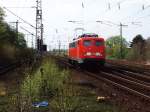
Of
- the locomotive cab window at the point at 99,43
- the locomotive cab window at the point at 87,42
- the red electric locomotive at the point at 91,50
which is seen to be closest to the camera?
the red electric locomotive at the point at 91,50

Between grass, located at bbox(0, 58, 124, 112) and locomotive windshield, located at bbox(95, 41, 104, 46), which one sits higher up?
locomotive windshield, located at bbox(95, 41, 104, 46)

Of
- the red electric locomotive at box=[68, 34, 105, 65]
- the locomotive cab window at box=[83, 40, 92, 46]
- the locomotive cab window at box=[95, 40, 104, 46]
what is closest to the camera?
the red electric locomotive at box=[68, 34, 105, 65]

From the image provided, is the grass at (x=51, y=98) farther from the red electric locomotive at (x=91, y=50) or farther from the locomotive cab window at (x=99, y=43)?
the locomotive cab window at (x=99, y=43)

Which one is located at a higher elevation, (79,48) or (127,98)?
(79,48)

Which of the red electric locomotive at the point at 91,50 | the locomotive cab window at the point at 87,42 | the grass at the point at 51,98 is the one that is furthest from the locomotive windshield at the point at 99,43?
the grass at the point at 51,98

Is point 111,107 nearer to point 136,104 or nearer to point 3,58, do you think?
point 136,104

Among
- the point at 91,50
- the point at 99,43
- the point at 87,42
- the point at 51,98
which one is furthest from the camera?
the point at 99,43

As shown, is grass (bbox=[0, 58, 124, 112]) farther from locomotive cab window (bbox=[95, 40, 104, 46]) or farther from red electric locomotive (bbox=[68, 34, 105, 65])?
locomotive cab window (bbox=[95, 40, 104, 46])

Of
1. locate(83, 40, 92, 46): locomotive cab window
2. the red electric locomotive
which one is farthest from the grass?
locate(83, 40, 92, 46): locomotive cab window

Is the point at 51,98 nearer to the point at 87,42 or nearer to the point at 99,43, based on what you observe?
the point at 87,42

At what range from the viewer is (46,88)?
16.2 meters

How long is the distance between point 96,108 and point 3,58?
43.5 meters

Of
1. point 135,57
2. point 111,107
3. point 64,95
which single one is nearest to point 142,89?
point 111,107

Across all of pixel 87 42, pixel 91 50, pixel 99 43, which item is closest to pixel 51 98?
pixel 91 50
